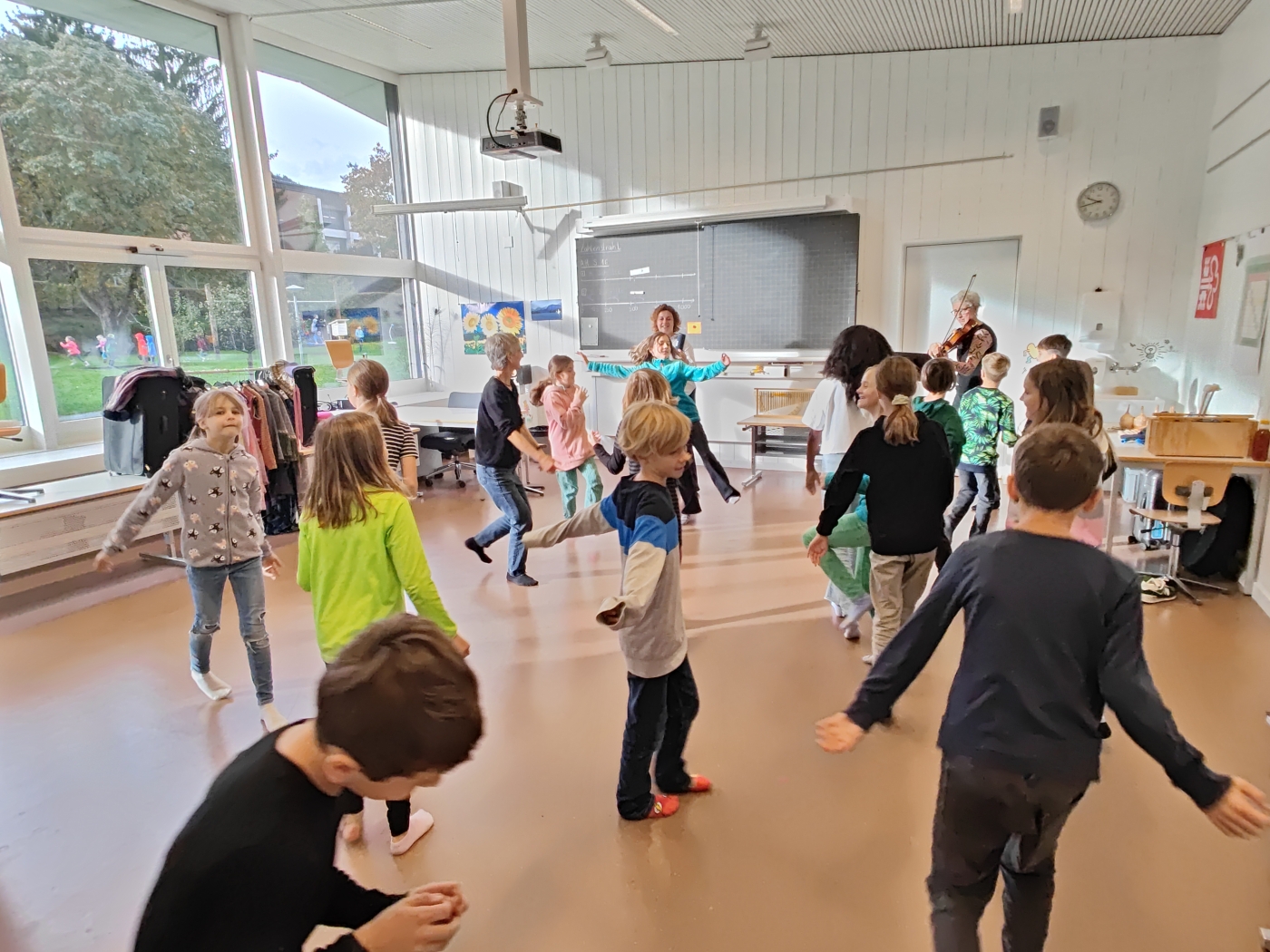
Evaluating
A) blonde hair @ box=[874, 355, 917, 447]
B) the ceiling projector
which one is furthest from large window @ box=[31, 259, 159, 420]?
blonde hair @ box=[874, 355, 917, 447]

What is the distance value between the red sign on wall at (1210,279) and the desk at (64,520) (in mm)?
6606

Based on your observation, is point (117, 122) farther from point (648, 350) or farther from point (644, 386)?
point (644, 386)

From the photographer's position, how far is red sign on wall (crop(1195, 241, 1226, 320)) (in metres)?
A: 4.80

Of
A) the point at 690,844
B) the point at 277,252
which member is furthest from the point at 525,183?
the point at 690,844

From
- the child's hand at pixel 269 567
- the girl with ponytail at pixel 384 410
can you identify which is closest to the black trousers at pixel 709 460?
the girl with ponytail at pixel 384 410

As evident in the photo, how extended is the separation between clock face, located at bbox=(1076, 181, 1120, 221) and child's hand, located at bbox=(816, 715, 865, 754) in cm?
587

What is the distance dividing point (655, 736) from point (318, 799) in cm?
131

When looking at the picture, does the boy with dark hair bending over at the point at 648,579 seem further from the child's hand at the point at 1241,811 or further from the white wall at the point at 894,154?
the white wall at the point at 894,154

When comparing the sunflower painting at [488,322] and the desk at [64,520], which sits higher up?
the sunflower painting at [488,322]

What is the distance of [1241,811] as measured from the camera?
3.88 feet

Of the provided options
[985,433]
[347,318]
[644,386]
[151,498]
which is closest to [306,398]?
[347,318]

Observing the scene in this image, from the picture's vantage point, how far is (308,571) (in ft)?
6.93

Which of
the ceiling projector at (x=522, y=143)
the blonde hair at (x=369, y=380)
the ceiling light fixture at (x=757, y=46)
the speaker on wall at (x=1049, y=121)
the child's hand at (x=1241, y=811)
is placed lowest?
the child's hand at (x=1241, y=811)

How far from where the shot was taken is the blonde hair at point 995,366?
4047 mm
